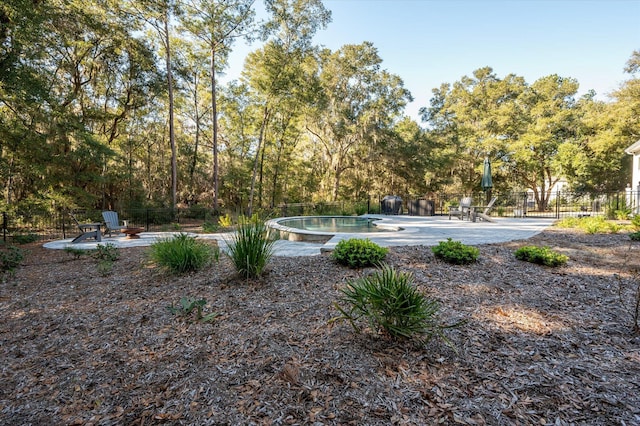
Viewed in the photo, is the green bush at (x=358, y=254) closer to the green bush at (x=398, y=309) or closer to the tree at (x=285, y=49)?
the green bush at (x=398, y=309)

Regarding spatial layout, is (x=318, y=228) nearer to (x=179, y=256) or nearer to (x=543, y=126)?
(x=179, y=256)

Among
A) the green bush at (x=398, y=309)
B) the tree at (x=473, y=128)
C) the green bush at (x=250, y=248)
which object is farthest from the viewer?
the tree at (x=473, y=128)

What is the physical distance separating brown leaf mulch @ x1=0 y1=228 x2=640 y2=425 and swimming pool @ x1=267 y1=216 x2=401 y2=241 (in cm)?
245

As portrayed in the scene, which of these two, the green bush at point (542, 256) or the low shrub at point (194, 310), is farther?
the green bush at point (542, 256)

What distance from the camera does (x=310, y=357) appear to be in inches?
76.4

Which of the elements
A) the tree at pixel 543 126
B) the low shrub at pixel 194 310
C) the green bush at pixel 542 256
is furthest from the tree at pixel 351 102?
the low shrub at pixel 194 310

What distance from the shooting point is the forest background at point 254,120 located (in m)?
10.2

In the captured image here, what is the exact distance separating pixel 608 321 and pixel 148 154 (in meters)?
21.6

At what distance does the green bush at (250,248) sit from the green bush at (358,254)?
103 cm

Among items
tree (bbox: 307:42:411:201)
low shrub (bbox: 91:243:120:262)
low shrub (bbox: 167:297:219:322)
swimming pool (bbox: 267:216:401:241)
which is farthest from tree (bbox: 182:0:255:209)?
low shrub (bbox: 167:297:219:322)

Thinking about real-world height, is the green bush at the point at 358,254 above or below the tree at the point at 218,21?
below

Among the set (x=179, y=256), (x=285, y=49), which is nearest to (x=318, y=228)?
(x=179, y=256)

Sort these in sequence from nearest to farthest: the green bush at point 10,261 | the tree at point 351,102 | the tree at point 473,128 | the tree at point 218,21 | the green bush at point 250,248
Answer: the green bush at point 250,248, the green bush at point 10,261, the tree at point 218,21, the tree at point 351,102, the tree at point 473,128

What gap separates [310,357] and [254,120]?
18039 mm
